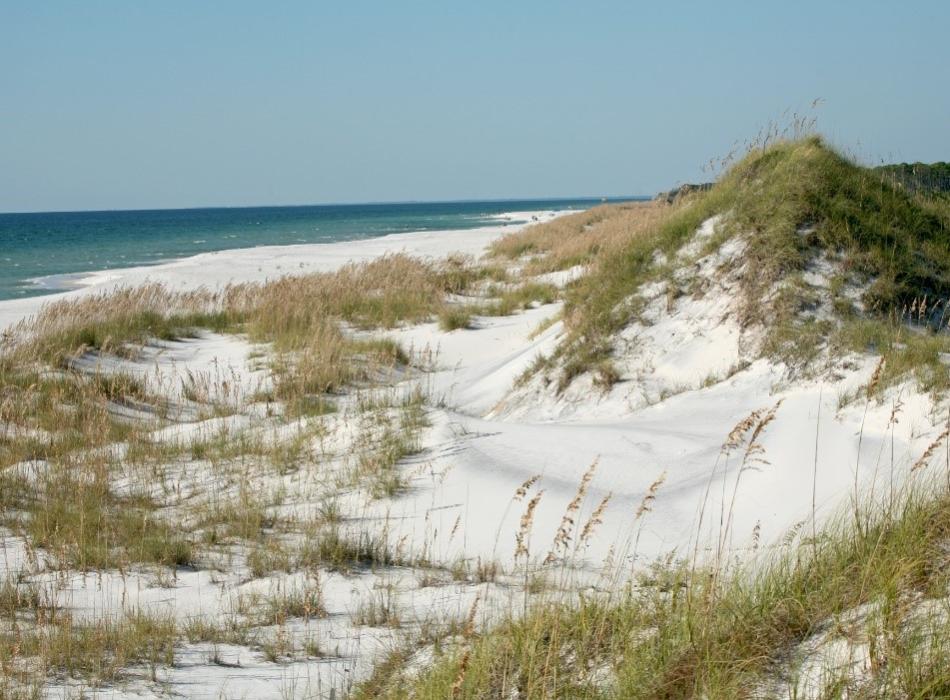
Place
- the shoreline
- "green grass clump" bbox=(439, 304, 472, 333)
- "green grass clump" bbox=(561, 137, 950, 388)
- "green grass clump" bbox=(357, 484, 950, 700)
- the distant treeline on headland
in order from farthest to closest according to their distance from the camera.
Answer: the shoreline
the distant treeline on headland
"green grass clump" bbox=(439, 304, 472, 333)
"green grass clump" bbox=(561, 137, 950, 388)
"green grass clump" bbox=(357, 484, 950, 700)

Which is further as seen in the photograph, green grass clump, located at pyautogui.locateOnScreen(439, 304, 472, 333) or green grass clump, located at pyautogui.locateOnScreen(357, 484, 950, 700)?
green grass clump, located at pyautogui.locateOnScreen(439, 304, 472, 333)

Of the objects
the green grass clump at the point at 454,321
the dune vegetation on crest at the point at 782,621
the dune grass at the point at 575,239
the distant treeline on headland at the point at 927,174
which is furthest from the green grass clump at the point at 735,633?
the distant treeline on headland at the point at 927,174

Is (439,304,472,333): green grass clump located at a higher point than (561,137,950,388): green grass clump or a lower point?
lower

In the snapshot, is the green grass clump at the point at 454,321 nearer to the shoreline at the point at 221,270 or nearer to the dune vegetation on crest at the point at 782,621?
the dune vegetation on crest at the point at 782,621

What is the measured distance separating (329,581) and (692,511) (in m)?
2.22

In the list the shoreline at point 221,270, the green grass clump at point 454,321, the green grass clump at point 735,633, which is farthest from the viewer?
the shoreline at point 221,270

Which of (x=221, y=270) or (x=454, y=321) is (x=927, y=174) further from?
(x=221, y=270)

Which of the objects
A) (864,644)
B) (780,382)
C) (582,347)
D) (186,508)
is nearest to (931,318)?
(780,382)

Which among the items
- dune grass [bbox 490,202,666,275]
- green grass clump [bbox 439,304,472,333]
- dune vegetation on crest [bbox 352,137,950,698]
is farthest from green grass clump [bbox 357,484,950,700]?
green grass clump [bbox 439,304,472,333]

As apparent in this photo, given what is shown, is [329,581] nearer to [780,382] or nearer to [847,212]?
[780,382]

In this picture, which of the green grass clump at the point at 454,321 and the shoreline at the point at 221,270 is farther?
the shoreline at the point at 221,270

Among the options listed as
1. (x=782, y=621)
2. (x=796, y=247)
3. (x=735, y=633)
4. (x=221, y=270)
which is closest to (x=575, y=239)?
(x=221, y=270)

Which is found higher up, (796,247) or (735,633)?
(796,247)

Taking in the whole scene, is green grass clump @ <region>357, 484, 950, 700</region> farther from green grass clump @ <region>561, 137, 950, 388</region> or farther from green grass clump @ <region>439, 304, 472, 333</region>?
green grass clump @ <region>439, 304, 472, 333</region>
